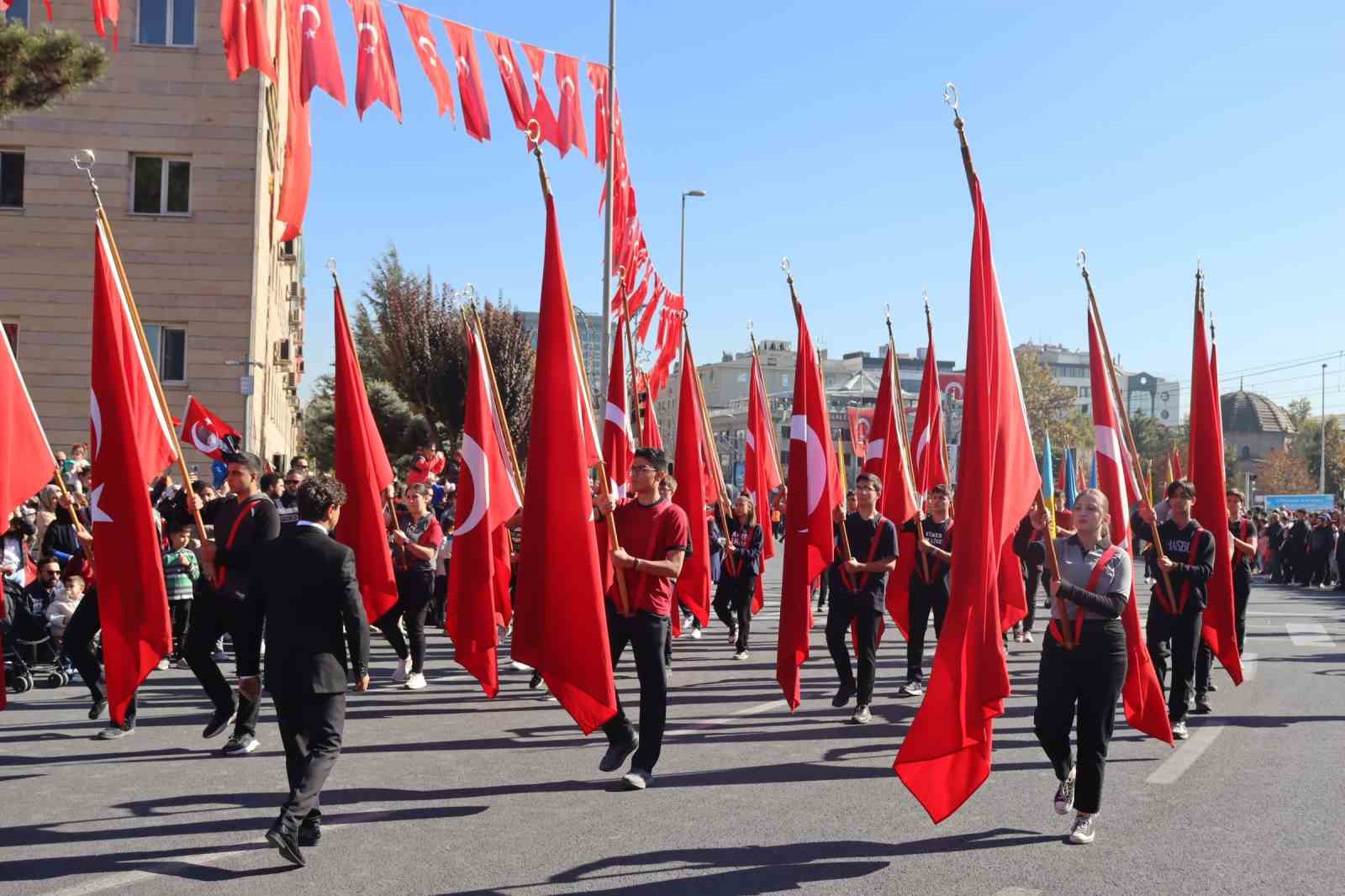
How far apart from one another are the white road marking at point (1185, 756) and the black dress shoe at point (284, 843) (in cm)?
511

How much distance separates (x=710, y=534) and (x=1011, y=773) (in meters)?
9.73

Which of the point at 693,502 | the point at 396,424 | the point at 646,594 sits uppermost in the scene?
the point at 396,424

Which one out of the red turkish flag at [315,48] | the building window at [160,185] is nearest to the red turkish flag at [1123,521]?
the red turkish flag at [315,48]

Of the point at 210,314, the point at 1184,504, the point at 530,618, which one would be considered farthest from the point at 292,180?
the point at 210,314

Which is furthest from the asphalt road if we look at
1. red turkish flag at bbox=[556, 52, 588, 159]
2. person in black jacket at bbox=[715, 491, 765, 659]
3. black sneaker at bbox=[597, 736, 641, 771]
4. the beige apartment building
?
the beige apartment building

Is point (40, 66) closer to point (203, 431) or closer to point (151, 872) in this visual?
point (203, 431)

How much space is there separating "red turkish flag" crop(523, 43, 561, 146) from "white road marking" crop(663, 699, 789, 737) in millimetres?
8659

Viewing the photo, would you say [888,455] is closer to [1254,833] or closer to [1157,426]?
[1254,833]

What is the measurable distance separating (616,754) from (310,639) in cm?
231

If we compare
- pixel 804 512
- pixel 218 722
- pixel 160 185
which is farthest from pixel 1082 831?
pixel 160 185

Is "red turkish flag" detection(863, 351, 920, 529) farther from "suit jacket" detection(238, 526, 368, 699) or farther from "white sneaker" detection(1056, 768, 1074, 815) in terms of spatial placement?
"suit jacket" detection(238, 526, 368, 699)

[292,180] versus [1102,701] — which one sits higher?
[292,180]

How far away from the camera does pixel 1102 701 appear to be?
23.3 feet

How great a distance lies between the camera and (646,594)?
27.5 ft
